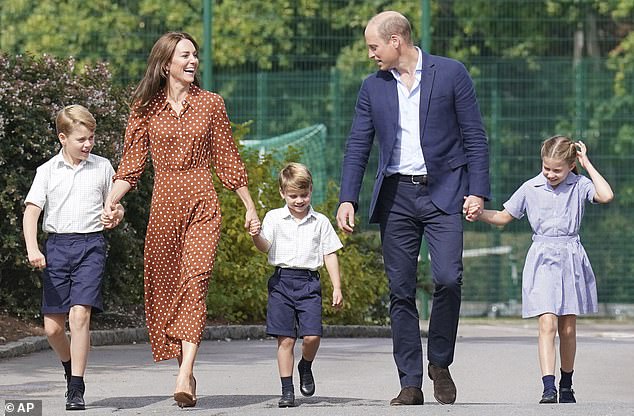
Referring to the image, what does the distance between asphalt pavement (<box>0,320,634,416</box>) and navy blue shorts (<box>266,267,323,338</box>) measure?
38cm

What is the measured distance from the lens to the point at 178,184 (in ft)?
26.8

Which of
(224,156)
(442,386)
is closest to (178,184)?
(224,156)

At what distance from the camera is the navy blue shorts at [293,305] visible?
842cm

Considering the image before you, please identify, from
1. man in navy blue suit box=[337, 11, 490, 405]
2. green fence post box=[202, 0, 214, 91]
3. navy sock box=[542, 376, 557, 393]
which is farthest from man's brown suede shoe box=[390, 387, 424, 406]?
green fence post box=[202, 0, 214, 91]

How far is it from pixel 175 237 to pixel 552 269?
6.73 ft

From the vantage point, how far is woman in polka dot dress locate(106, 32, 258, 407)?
26.6 ft

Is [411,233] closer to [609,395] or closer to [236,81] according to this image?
[609,395]

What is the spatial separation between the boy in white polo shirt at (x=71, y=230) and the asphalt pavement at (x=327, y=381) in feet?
1.55

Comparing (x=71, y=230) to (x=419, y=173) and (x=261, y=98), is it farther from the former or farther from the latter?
(x=261, y=98)

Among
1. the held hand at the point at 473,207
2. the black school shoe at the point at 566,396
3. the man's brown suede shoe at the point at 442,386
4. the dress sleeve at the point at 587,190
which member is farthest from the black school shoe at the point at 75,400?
the dress sleeve at the point at 587,190

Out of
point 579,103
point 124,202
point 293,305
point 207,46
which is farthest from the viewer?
point 579,103

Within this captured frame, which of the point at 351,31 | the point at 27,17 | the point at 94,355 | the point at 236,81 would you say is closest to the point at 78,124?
the point at 94,355

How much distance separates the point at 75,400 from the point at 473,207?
2.18m

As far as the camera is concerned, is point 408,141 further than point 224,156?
No
